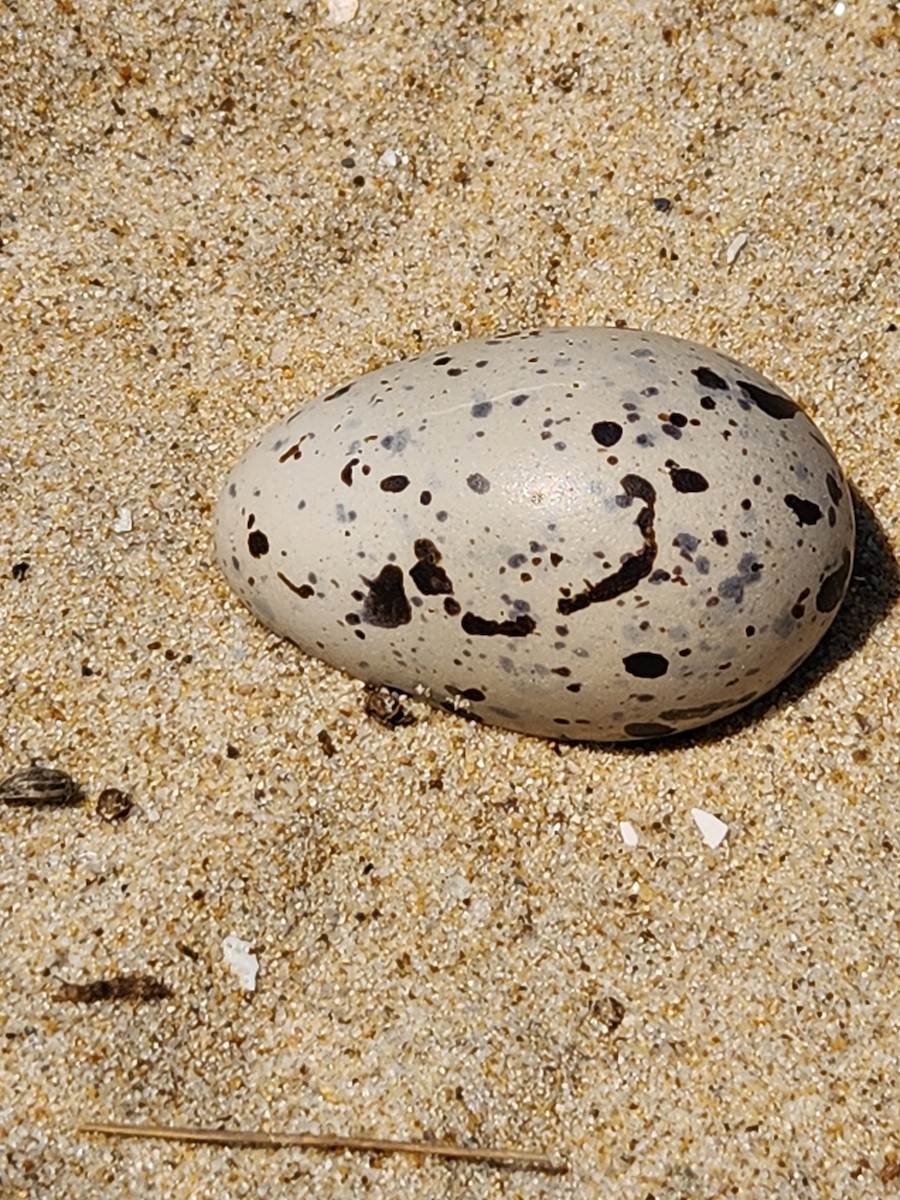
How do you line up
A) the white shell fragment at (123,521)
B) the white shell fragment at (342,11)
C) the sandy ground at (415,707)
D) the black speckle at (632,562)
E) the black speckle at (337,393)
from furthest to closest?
1. the white shell fragment at (342,11)
2. the white shell fragment at (123,521)
3. the black speckle at (337,393)
4. the sandy ground at (415,707)
5. the black speckle at (632,562)

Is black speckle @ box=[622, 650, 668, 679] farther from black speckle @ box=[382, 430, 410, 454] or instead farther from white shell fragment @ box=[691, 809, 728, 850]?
black speckle @ box=[382, 430, 410, 454]

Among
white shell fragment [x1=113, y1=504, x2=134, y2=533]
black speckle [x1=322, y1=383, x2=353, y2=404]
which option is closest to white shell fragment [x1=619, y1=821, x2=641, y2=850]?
black speckle [x1=322, y1=383, x2=353, y2=404]

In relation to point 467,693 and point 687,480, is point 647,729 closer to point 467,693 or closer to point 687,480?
point 467,693

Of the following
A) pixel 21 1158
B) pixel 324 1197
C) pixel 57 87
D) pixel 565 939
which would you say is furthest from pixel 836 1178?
pixel 57 87

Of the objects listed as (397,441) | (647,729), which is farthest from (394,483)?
(647,729)

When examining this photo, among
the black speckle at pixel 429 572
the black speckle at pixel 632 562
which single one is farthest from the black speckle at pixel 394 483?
the black speckle at pixel 632 562

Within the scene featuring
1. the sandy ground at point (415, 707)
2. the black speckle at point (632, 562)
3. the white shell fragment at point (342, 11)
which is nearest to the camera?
the black speckle at point (632, 562)

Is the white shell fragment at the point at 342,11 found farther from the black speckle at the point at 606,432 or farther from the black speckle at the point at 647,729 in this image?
the black speckle at the point at 647,729
